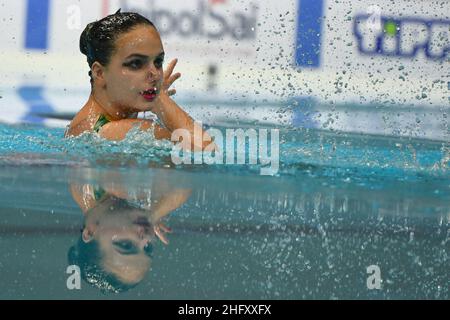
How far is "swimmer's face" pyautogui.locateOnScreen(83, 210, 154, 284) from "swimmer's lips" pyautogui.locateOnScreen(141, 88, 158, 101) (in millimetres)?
1118

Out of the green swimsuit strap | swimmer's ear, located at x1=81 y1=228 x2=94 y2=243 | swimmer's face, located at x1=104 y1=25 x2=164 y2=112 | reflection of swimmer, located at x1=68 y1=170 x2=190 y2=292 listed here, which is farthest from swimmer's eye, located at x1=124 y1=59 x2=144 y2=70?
swimmer's ear, located at x1=81 y1=228 x2=94 y2=243

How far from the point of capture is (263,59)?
260 inches

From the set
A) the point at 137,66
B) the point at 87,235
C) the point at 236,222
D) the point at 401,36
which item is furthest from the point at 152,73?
the point at 401,36

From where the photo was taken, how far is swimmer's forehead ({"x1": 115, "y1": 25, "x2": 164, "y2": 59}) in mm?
3572

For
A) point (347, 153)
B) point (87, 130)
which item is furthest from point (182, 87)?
point (87, 130)

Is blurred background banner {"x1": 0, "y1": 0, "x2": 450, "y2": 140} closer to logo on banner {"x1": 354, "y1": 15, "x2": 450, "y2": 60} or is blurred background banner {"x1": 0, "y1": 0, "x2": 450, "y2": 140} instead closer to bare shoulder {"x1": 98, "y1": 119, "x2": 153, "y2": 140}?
logo on banner {"x1": 354, "y1": 15, "x2": 450, "y2": 60}

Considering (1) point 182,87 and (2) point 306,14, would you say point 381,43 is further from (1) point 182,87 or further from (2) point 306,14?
(1) point 182,87

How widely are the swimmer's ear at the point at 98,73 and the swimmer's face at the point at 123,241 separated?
1.24 meters

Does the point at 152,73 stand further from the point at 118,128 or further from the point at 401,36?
the point at 401,36

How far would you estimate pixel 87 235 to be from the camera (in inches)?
92.7

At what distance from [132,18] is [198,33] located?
289 centimetres

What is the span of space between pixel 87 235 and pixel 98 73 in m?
1.45

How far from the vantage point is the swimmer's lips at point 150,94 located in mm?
3615

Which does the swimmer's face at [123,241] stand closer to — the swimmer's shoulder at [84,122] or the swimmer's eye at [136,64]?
the swimmer's eye at [136,64]
